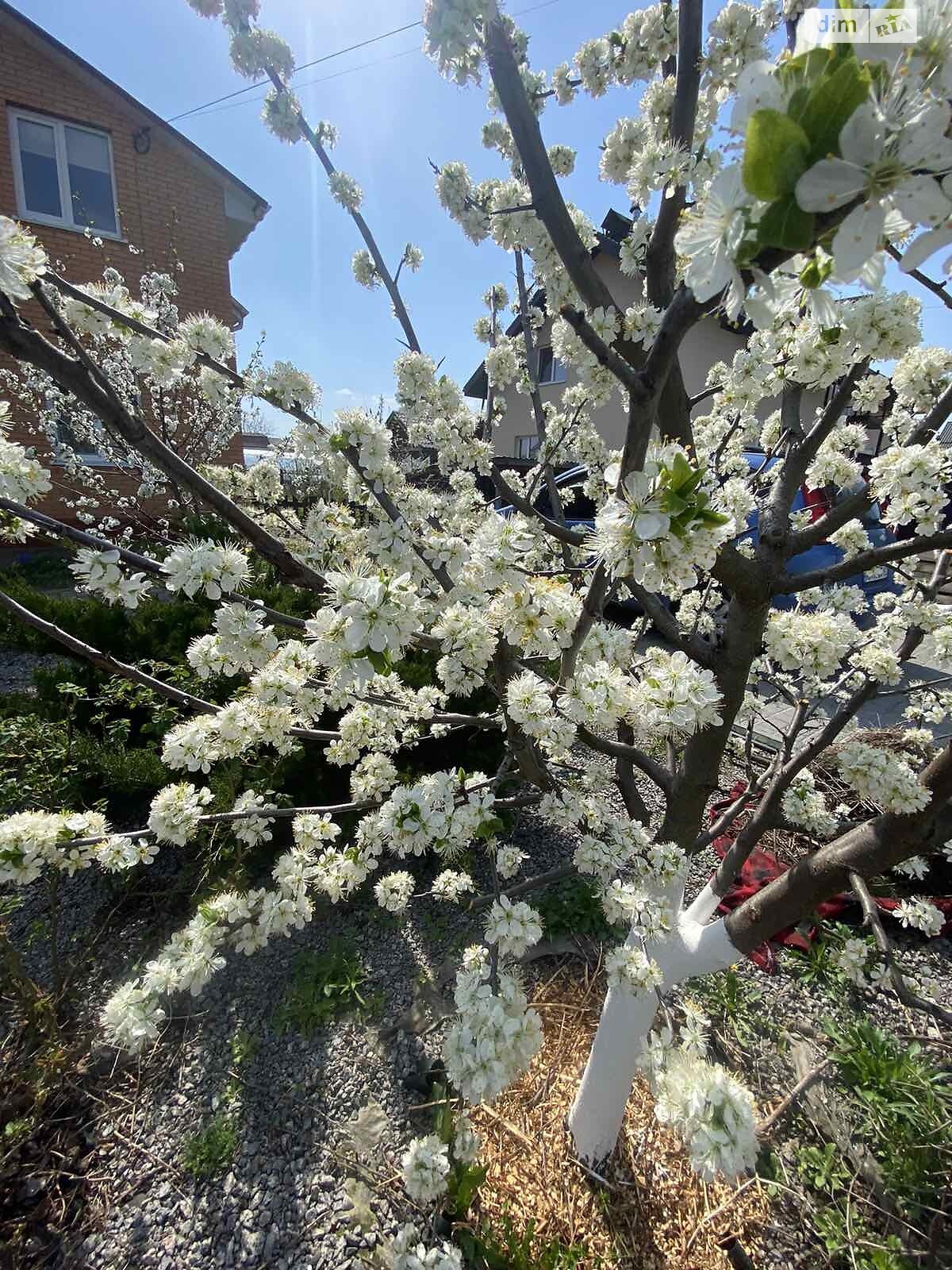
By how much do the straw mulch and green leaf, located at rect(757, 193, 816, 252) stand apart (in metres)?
2.67

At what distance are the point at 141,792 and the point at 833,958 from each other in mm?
4067

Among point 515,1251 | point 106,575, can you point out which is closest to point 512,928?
point 515,1251

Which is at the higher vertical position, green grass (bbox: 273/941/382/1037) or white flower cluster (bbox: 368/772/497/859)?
white flower cluster (bbox: 368/772/497/859)

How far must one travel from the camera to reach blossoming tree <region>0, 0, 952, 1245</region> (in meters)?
0.58

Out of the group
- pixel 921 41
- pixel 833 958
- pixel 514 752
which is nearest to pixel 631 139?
pixel 921 41

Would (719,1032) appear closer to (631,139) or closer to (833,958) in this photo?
(833,958)

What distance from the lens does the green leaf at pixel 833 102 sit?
47cm

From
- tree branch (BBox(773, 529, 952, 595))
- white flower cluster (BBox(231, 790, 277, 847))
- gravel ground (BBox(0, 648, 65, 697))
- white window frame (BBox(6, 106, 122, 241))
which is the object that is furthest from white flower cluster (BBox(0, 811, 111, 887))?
white window frame (BBox(6, 106, 122, 241))

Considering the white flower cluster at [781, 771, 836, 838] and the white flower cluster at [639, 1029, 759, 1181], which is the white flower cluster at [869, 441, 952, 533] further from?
the white flower cluster at [639, 1029, 759, 1181]

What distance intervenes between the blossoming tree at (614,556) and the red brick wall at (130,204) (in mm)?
9390

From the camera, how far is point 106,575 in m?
1.45

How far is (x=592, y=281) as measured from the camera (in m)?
1.57

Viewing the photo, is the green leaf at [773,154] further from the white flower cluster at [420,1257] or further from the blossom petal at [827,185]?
the white flower cluster at [420,1257]

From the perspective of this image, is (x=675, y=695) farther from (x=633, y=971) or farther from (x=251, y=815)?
(x=251, y=815)
